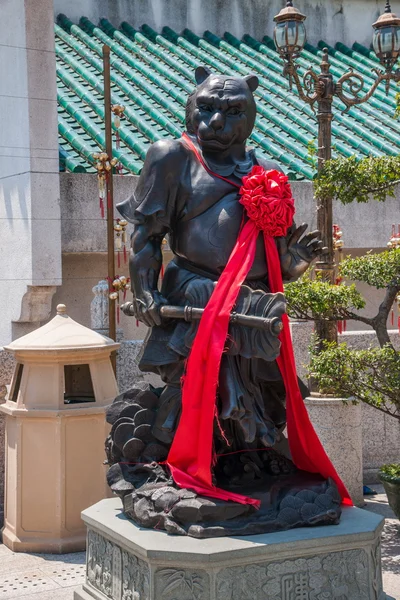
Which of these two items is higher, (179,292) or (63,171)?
(63,171)

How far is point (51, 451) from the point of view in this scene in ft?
24.4

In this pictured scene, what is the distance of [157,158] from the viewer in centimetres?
543

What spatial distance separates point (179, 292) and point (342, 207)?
6210 mm

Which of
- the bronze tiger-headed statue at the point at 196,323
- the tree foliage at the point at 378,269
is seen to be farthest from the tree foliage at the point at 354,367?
the bronze tiger-headed statue at the point at 196,323

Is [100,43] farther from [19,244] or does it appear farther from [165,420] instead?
[165,420]

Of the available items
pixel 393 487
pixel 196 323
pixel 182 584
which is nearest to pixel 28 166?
pixel 196 323

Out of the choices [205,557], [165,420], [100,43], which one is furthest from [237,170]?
[100,43]

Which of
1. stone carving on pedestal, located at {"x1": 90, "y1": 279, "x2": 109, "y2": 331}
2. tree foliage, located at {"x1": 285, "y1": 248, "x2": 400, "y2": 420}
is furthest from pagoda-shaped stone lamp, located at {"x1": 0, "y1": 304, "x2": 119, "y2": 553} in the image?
tree foliage, located at {"x1": 285, "y1": 248, "x2": 400, "y2": 420}

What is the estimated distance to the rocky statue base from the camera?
4.80m

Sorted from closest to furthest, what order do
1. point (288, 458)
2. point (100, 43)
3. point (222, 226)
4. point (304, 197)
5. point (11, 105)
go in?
point (222, 226) < point (288, 458) < point (11, 105) < point (304, 197) < point (100, 43)

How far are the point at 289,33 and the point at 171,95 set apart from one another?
419 cm

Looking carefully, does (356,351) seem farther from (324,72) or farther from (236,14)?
(236,14)

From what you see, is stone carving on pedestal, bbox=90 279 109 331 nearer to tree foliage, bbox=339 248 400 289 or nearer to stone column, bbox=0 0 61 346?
stone column, bbox=0 0 61 346

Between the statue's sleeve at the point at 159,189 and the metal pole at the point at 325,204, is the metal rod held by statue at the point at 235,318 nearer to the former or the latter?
the statue's sleeve at the point at 159,189
